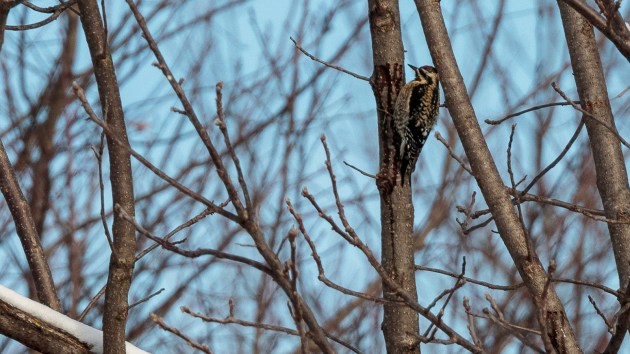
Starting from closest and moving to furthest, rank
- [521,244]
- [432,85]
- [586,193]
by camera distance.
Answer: [521,244]
[432,85]
[586,193]

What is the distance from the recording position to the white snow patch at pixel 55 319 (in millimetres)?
2678

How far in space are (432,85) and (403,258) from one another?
3.16 m

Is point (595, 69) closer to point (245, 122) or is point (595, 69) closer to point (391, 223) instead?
point (391, 223)

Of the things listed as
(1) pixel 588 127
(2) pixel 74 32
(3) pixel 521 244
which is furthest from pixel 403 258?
(2) pixel 74 32

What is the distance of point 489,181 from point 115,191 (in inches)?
55.9

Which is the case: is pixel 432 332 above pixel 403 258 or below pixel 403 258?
below

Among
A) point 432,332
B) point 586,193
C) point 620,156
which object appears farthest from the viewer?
point 586,193

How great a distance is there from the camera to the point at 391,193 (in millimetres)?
3406

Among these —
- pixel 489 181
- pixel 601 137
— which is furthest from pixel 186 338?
pixel 601 137

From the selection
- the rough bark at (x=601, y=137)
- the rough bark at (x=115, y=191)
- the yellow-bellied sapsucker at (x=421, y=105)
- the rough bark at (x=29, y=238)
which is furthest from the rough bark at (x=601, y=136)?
the rough bark at (x=29, y=238)

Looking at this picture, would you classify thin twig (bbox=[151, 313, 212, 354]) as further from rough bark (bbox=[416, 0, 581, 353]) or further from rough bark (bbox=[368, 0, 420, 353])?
rough bark (bbox=[416, 0, 581, 353])

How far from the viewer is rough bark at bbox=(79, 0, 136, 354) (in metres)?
2.70

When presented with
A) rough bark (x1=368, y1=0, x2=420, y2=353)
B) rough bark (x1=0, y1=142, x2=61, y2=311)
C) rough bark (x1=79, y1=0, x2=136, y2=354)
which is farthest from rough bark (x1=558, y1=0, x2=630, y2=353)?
rough bark (x1=0, y1=142, x2=61, y2=311)

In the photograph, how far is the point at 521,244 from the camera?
10.6 ft
